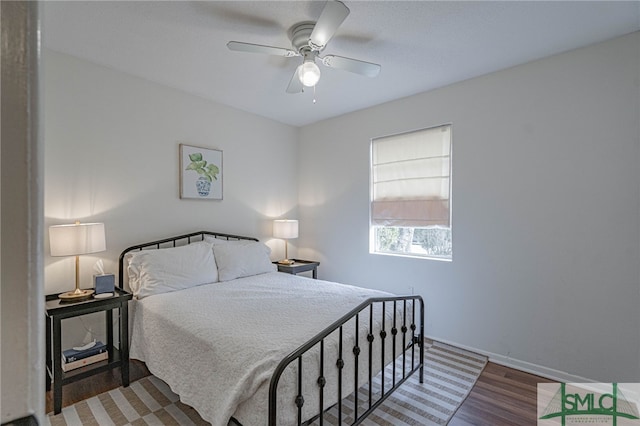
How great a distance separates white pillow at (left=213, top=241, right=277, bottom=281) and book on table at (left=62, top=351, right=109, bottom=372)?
3.56ft

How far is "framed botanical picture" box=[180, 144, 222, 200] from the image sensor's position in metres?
3.36

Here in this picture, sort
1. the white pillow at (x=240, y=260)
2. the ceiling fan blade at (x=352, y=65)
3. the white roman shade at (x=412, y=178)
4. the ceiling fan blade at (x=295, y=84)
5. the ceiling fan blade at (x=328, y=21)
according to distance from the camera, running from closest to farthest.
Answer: the ceiling fan blade at (x=328, y=21) < the ceiling fan blade at (x=352, y=65) < the ceiling fan blade at (x=295, y=84) < the white pillow at (x=240, y=260) < the white roman shade at (x=412, y=178)

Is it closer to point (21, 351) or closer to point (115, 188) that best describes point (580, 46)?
point (21, 351)

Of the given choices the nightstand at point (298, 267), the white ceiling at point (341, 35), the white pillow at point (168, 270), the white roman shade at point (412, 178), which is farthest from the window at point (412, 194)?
the white pillow at point (168, 270)

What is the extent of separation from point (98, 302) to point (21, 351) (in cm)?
240

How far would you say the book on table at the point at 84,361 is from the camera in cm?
231

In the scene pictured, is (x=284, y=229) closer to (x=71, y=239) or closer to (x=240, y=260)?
(x=240, y=260)

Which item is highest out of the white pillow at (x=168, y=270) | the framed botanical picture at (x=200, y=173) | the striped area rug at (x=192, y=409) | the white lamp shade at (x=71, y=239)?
the framed botanical picture at (x=200, y=173)

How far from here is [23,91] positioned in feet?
1.06

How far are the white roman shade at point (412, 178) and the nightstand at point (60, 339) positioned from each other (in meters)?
2.75

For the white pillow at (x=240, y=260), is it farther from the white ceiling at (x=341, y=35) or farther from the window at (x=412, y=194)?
the white ceiling at (x=341, y=35)

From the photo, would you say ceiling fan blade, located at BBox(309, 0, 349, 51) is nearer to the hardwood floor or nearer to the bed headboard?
the bed headboard

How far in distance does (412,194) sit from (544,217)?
4.11 ft

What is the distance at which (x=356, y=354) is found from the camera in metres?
1.81
